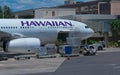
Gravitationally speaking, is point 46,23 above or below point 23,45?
above

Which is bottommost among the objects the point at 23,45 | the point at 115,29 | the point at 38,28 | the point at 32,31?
the point at 115,29

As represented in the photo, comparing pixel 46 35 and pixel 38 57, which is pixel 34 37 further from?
pixel 38 57

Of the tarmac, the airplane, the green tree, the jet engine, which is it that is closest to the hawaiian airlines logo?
the airplane

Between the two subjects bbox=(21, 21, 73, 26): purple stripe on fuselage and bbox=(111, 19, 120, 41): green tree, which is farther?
bbox=(111, 19, 120, 41): green tree

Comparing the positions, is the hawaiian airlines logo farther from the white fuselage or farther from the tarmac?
the tarmac

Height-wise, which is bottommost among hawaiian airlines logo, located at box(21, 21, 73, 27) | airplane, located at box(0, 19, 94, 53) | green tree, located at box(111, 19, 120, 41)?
green tree, located at box(111, 19, 120, 41)

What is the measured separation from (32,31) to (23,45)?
5187 millimetres

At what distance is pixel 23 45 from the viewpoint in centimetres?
4147

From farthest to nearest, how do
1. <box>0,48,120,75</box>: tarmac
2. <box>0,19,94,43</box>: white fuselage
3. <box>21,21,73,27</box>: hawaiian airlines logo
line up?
1. <box>21,21,73,27</box>: hawaiian airlines logo
2. <box>0,19,94,43</box>: white fuselage
3. <box>0,48,120,75</box>: tarmac

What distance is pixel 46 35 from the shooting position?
47.1 meters

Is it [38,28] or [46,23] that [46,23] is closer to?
[46,23]

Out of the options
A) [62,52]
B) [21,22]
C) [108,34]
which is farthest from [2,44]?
[108,34]

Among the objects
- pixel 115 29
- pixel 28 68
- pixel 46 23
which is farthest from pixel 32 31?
pixel 115 29

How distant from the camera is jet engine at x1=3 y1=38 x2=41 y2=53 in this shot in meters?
41.5
